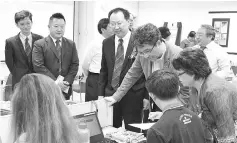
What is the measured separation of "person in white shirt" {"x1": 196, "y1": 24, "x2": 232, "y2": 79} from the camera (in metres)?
4.37

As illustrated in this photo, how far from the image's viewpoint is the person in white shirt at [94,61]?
13.4 ft

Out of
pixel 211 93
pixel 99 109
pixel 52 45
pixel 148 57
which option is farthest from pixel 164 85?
pixel 52 45

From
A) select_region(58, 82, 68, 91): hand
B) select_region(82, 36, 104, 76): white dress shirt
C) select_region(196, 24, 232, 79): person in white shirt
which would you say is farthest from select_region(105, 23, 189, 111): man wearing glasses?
select_region(196, 24, 232, 79): person in white shirt

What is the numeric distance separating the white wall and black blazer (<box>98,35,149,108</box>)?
4963 mm

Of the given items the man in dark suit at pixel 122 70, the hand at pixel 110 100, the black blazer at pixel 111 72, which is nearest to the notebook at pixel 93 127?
the hand at pixel 110 100

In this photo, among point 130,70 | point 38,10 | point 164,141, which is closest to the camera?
point 164,141

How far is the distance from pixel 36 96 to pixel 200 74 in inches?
45.8

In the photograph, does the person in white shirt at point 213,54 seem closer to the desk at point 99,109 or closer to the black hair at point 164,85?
the desk at point 99,109

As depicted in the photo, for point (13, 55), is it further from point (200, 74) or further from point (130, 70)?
point (200, 74)

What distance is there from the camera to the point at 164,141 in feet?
5.24

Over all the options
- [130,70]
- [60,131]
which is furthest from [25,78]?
[130,70]

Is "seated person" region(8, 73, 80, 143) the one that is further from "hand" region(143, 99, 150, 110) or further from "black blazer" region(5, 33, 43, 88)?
"black blazer" region(5, 33, 43, 88)

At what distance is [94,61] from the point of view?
4.14 m

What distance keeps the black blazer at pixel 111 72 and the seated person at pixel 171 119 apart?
1.12m
